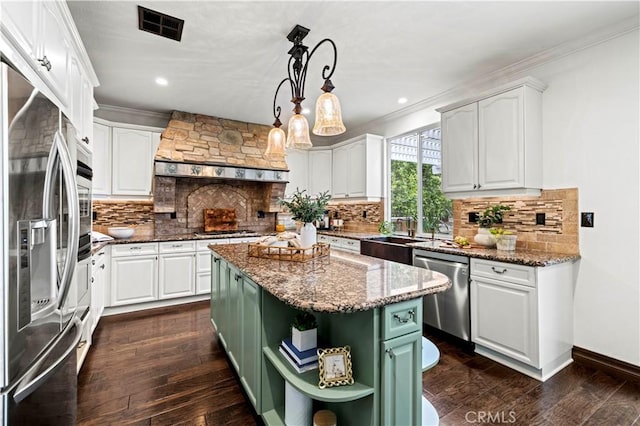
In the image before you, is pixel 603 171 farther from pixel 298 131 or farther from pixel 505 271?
pixel 298 131

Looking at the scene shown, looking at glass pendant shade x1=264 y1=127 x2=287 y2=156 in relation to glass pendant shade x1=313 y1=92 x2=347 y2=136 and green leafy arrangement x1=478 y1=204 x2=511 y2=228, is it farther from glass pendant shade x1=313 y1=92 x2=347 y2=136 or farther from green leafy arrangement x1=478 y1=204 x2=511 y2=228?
green leafy arrangement x1=478 y1=204 x2=511 y2=228

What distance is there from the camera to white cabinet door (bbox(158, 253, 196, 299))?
3887 millimetres

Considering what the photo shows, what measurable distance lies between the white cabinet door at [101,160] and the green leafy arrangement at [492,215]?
450 centimetres

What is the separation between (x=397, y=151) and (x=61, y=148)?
4104 millimetres

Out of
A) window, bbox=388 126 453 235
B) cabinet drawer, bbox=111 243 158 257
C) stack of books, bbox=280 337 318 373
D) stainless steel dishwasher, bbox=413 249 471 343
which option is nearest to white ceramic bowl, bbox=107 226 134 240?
cabinet drawer, bbox=111 243 158 257

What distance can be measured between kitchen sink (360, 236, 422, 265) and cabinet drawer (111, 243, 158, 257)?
2.70 metres

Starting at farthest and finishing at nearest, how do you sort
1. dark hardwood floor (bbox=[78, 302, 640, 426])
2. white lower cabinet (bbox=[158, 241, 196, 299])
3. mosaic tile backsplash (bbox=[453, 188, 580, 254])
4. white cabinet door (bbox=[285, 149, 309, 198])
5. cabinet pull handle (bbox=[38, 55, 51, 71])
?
1. white cabinet door (bbox=[285, 149, 309, 198])
2. white lower cabinet (bbox=[158, 241, 196, 299])
3. mosaic tile backsplash (bbox=[453, 188, 580, 254])
4. dark hardwood floor (bbox=[78, 302, 640, 426])
5. cabinet pull handle (bbox=[38, 55, 51, 71])

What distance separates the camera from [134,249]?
3.73m

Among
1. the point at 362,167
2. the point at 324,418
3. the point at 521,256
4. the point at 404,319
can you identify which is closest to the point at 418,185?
the point at 362,167

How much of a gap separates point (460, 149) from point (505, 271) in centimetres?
133

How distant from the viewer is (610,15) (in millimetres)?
2195

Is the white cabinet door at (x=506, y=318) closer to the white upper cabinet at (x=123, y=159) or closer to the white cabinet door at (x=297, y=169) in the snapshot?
the white cabinet door at (x=297, y=169)

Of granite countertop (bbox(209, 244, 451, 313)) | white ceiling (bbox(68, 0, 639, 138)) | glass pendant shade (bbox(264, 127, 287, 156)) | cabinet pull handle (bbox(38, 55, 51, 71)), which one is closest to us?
granite countertop (bbox(209, 244, 451, 313))

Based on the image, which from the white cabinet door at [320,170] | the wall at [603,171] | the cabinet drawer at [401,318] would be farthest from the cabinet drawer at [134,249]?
the wall at [603,171]
